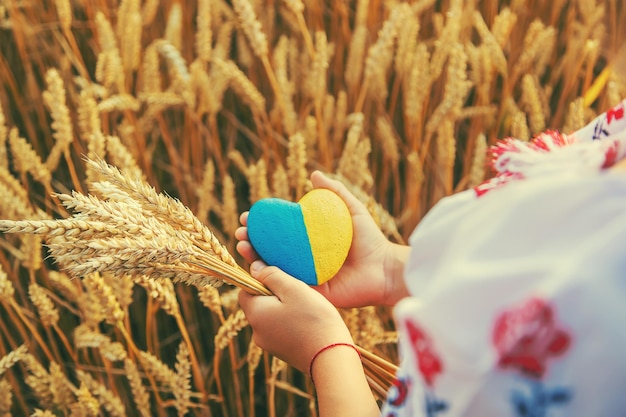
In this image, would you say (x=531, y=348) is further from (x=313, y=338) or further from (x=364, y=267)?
(x=364, y=267)

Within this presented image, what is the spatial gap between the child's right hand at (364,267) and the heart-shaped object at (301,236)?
0.14ft

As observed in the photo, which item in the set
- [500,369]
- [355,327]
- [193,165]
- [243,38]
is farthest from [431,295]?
[243,38]

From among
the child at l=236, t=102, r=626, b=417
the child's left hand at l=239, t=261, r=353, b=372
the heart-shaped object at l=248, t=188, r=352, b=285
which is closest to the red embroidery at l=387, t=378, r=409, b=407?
the child at l=236, t=102, r=626, b=417

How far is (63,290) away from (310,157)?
0.41 metres

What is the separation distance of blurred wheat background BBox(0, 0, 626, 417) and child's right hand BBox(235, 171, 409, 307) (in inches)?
1.5

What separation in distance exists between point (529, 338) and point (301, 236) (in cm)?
37

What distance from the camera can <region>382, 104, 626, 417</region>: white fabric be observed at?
1.07 ft

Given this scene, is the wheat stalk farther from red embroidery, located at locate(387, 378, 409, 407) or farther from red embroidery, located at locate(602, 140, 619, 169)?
red embroidery, located at locate(602, 140, 619, 169)

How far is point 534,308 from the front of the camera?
328 mm

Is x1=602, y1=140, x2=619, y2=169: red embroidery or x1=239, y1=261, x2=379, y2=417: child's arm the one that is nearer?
x1=602, y1=140, x2=619, y2=169: red embroidery

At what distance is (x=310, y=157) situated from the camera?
3.22ft

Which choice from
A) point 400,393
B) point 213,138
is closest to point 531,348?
point 400,393

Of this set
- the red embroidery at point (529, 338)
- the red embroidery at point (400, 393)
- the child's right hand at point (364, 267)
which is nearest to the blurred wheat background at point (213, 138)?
the child's right hand at point (364, 267)

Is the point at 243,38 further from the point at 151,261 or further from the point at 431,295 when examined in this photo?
the point at 431,295
